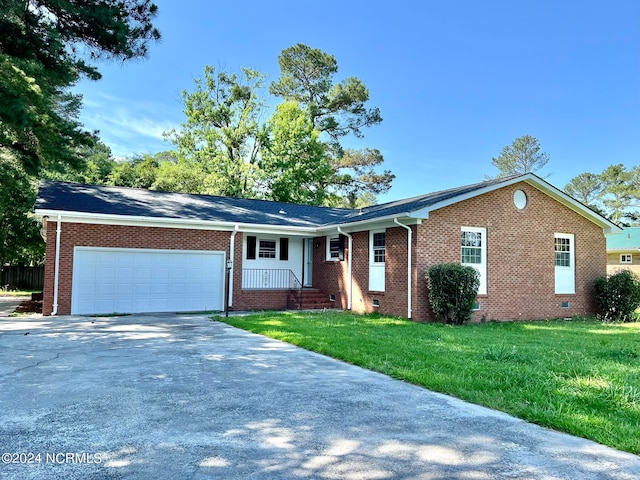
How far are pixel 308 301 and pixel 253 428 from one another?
11.4m

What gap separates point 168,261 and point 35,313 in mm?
3901

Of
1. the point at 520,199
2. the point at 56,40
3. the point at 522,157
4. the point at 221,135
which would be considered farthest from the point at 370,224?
the point at 522,157

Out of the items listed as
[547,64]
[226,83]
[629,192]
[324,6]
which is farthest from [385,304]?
[629,192]

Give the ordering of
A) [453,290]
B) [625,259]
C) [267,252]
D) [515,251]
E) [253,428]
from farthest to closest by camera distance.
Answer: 1. [625,259]
2. [267,252]
3. [515,251]
4. [453,290]
5. [253,428]

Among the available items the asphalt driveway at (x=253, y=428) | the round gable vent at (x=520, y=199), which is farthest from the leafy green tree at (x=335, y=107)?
the asphalt driveway at (x=253, y=428)

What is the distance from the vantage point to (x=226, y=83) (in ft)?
101

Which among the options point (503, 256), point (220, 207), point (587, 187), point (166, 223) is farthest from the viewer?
point (587, 187)

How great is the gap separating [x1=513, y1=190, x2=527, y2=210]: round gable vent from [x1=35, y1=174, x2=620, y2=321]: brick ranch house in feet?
0.13

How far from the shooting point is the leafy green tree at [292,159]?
2875 centimetres

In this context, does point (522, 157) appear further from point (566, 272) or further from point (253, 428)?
point (253, 428)

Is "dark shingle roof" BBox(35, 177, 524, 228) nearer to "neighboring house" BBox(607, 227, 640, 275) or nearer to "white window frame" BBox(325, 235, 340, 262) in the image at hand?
"white window frame" BBox(325, 235, 340, 262)

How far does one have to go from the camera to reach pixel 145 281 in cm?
1340

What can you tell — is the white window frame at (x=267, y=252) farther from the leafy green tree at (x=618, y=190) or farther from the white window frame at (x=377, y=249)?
the leafy green tree at (x=618, y=190)

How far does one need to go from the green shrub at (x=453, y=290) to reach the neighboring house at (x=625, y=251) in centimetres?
1822
